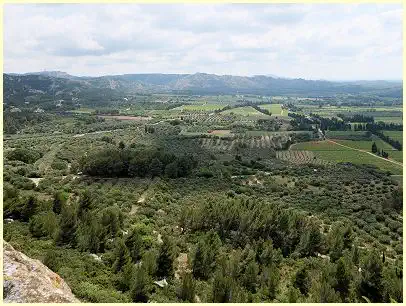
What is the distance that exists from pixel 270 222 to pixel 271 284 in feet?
38.4

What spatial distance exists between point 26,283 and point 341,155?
311 feet

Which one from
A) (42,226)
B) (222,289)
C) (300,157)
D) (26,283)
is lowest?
(300,157)

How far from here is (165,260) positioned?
28.1 metres

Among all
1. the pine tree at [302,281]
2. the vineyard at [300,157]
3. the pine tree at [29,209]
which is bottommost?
the vineyard at [300,157]

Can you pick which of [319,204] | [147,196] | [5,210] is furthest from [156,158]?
[5,210]

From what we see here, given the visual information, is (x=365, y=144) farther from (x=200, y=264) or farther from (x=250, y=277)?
(x=250, y=277)

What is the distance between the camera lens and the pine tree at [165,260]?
27.2 m

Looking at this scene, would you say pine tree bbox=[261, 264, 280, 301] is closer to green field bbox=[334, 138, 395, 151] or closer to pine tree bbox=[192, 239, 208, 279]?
pine tree bbox=[192, 239, 208, 279]

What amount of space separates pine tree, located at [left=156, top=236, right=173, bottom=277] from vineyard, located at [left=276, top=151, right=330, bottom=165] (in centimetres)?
6705

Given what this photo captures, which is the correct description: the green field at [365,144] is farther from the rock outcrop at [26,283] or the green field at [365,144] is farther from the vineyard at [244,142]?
the rock outcrop at [26,283]

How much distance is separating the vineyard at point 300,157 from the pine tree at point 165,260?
6705 cm

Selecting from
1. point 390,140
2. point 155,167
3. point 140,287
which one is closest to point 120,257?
point 140,287

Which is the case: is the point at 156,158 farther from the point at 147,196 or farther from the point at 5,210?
the point at 5,210

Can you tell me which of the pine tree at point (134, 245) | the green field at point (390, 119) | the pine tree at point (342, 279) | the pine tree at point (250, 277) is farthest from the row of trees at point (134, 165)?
the green field at point (390, 119)
